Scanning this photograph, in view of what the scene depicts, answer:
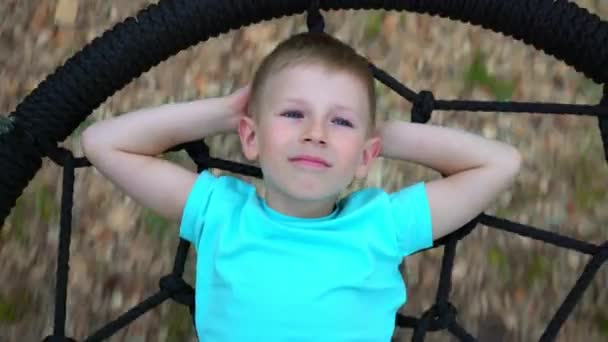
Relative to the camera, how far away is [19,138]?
2.86 feet

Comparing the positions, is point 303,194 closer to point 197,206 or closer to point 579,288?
point 197,206

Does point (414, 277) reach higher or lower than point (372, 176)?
lower

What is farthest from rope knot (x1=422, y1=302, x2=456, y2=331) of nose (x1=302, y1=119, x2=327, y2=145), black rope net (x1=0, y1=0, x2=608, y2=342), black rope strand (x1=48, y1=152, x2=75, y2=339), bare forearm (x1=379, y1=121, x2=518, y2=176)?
black rope strand (x1=48, y1=152, x2=75, y2=339)

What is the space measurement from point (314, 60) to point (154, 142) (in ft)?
0.60

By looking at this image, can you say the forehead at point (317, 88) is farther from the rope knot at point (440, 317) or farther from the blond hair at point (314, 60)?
the rope knot at point (440, 317)

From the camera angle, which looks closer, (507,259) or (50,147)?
(50,147)

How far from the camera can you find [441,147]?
2.91ft

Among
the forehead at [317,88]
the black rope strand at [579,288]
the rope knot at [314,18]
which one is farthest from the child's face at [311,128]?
the black rope strand at [579,288]

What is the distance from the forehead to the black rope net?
11cm

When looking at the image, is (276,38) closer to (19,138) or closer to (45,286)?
(45,286)

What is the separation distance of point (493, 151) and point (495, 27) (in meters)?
0.14

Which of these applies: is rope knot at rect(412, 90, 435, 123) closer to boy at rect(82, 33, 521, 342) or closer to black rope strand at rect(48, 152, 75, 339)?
boy at rect(82, 33, 521, 342)

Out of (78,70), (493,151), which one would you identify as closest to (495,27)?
(493,151)

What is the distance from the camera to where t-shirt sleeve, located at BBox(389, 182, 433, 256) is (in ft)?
2.87
